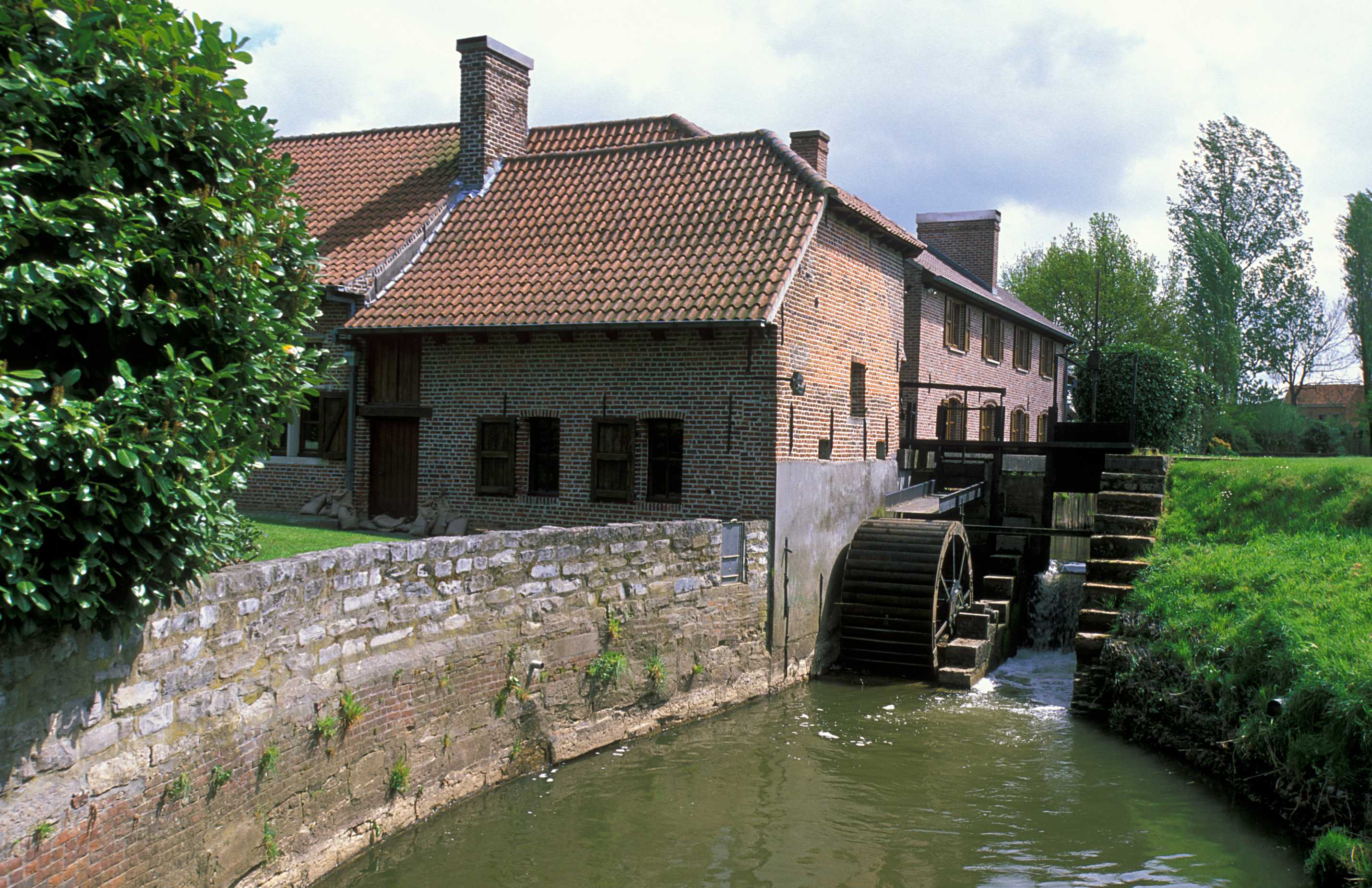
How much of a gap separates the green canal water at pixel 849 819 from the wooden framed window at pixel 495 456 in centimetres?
505

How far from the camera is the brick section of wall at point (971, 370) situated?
70.6ft

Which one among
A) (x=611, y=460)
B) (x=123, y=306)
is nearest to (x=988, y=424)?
(x=611, y=460)

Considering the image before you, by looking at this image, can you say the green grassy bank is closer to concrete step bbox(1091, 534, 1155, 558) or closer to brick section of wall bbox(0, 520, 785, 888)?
concrete step bbox(1091, 534, 1155, 558)

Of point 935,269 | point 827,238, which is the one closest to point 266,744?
point 827,238

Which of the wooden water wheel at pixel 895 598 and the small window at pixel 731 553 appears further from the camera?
the wooden water wheel at pixel 895 598

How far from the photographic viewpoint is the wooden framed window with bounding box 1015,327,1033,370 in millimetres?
28791

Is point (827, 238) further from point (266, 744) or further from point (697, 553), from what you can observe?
point (266, 744)

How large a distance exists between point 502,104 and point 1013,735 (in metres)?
12.8

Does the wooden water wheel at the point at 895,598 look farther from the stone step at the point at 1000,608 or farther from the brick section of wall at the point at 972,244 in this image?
the brick section of wall at the point at 972,244

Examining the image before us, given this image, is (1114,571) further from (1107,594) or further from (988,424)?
(988,424)

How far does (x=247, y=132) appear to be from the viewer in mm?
5699

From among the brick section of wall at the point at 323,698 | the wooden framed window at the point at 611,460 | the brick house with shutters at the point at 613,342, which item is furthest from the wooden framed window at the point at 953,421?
the brick section of wall at the point at 323,698

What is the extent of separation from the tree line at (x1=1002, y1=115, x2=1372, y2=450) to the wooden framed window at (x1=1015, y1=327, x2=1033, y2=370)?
8.11 metres

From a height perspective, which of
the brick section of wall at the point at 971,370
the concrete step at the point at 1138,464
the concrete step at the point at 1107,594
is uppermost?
the brick section of wall at the point at 971,370
